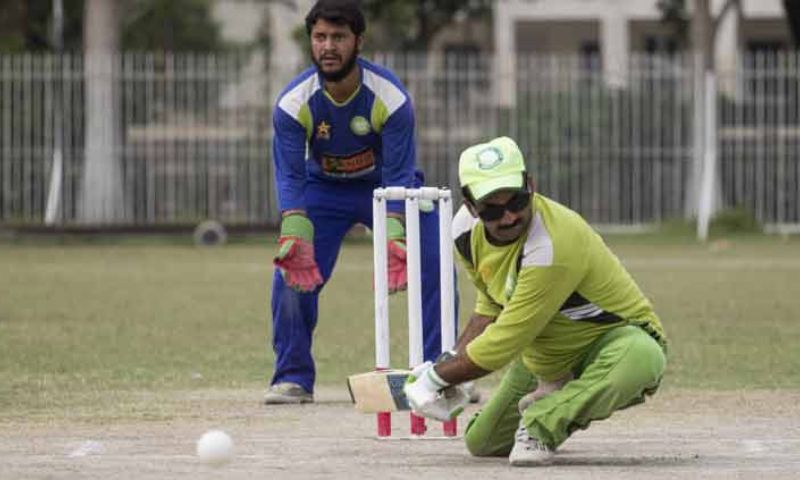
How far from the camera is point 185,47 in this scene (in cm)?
6319

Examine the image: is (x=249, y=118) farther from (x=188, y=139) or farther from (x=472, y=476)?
(x=472, y=476)

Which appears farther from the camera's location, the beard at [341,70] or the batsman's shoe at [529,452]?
the beard at [341,70]

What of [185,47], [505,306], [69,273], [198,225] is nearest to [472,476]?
[505,306]

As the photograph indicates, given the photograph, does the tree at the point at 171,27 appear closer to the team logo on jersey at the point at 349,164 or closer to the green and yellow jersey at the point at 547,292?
the team logo on jersey at the point at 349,164

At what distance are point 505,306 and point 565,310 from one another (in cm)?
33

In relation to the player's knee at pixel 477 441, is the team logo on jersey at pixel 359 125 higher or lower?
higher

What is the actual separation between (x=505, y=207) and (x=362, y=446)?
178 cm

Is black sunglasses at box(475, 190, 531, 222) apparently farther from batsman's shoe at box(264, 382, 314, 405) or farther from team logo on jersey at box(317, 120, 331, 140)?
batsman's shoe at box(264, 382, 314, 405)

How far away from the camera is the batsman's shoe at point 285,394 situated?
472 inches

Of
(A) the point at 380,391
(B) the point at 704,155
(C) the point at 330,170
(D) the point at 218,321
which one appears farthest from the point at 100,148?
(A) the point at 380,391

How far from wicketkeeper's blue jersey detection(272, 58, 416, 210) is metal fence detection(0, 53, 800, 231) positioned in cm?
2192

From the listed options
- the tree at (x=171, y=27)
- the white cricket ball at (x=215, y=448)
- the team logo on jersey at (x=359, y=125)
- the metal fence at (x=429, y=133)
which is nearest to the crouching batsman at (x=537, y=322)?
the white cricket ball at (x=215, y=448)

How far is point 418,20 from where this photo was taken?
51750 millimetres

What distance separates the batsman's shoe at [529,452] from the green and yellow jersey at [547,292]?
37 cm
